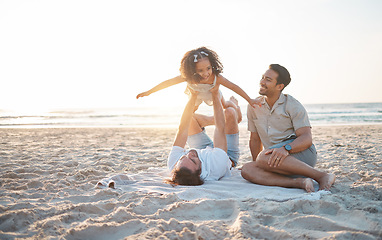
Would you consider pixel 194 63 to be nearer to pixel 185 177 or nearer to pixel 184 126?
pixel 184 126

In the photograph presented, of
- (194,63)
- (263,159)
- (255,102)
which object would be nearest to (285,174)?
(263,159)

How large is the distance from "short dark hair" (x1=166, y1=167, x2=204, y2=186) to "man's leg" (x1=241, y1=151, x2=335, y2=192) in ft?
2.08

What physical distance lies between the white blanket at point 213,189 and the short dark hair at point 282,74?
136cm

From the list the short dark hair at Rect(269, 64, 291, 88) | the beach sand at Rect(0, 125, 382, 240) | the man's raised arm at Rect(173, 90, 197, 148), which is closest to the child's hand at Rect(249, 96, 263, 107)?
the short dark hair at Rect(269, 64, 291, 88)

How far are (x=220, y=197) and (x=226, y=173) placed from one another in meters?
1.09

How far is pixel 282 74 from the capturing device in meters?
3.71

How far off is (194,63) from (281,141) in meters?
1.74

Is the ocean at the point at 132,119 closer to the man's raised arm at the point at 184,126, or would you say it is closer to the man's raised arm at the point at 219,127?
the man's raised arm at the point at 184,126

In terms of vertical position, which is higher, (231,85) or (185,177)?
(231,85)

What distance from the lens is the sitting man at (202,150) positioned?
3.43m

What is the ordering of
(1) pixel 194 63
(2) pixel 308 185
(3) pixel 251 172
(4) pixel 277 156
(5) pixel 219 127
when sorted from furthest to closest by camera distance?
(1) pixel 194 63, (5) pixel 219 127, (3) pixel 251 172, (4) pixel 277 156, (2) pixel 308 185

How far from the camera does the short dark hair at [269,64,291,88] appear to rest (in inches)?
146

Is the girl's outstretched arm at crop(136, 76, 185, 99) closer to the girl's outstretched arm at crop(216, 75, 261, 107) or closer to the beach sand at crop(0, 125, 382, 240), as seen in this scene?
the girl's outstretched arm at crop(216, 75, 261, 107)

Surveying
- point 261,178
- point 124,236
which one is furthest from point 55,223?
point 261,178
